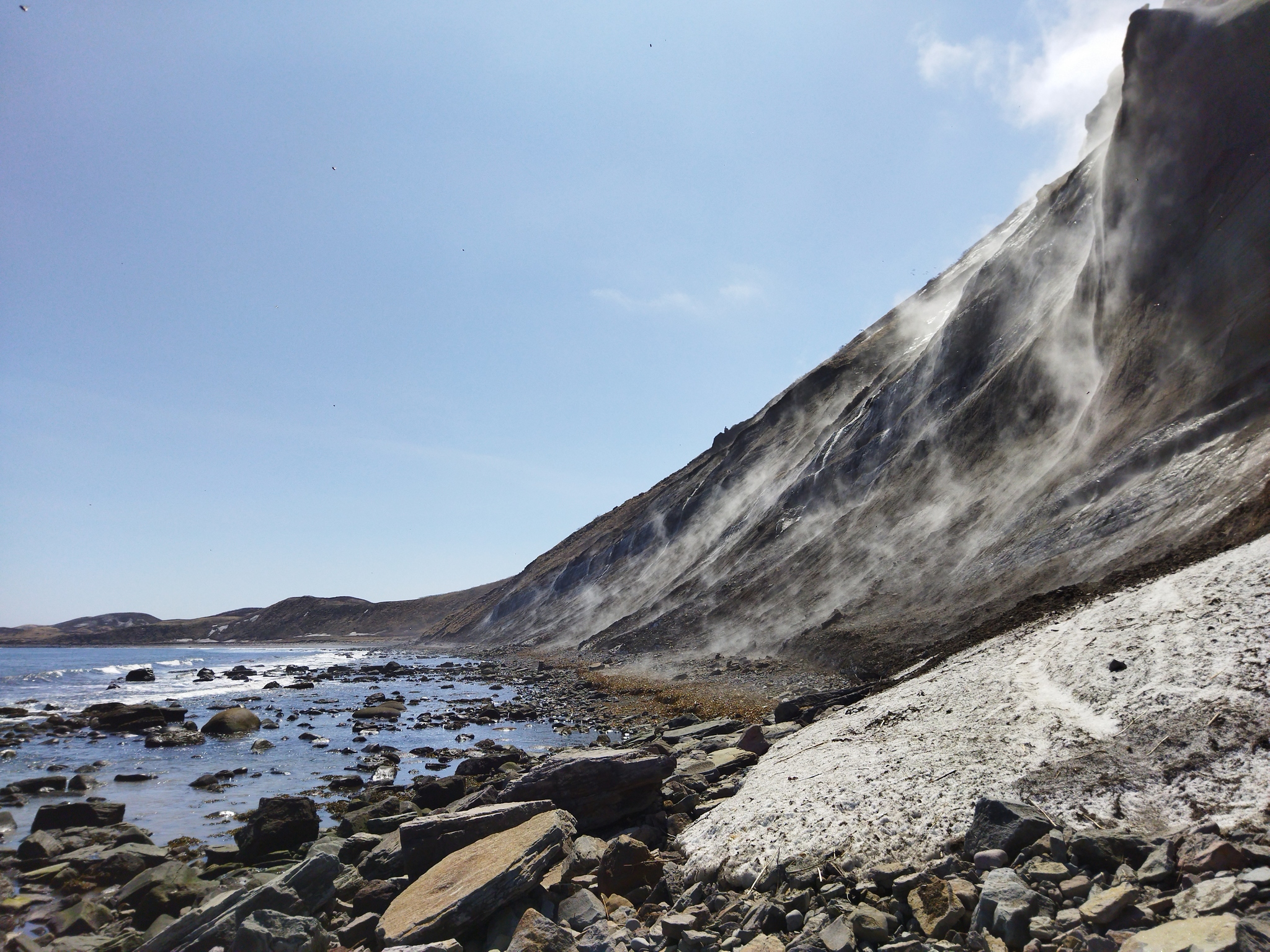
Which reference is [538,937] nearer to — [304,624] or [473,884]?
[473,884]

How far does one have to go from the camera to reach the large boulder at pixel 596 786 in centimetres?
1178

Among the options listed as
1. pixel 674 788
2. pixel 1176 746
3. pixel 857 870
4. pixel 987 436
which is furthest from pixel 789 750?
pixel 987 436

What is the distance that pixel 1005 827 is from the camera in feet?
22.5

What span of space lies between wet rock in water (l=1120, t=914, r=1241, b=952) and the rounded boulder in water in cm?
3237

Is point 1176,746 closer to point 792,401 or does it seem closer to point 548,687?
point 548,687

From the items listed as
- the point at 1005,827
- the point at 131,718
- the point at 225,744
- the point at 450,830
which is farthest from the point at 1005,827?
the point at 131,718

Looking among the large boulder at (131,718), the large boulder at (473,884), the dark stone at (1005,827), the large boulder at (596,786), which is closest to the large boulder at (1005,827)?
the dark stone at (1005,827)

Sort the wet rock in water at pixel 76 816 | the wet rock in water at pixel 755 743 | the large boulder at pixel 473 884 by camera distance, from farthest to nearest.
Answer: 1. the wet rock in water at pixel 76 816
2. the wet rock in water at pixel 755 743
3. the large boulder at pixel 473 884

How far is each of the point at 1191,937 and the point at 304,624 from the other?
182107 mm

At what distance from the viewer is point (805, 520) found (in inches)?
1766

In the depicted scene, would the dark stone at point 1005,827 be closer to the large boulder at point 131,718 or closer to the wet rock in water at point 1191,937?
the wet rock in water at point 1191,937

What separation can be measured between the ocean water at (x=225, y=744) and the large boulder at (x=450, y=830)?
276 inches

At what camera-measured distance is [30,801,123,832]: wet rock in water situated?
15.3 m

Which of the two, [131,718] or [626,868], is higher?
[626,868]
